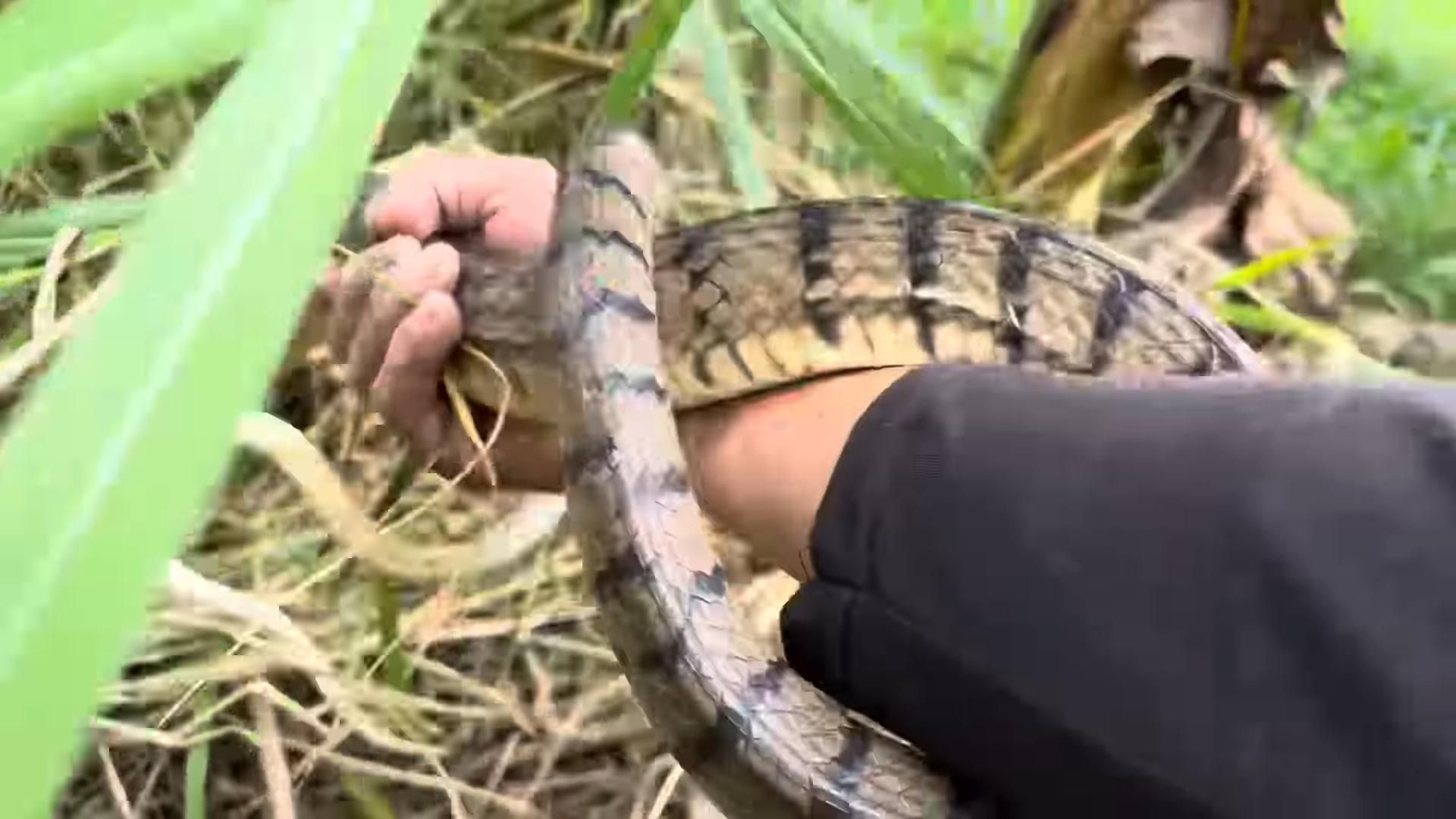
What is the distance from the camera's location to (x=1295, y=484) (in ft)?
1.99

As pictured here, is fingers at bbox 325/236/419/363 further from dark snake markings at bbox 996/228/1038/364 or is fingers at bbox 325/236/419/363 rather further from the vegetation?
dark snake markings at bbox 996/228/1038/364

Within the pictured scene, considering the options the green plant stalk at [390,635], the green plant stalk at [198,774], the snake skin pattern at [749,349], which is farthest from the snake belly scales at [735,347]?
the green plant stalk at [198,774]

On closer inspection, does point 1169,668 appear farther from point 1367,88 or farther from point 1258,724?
point 1367,88

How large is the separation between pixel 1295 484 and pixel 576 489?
41cm

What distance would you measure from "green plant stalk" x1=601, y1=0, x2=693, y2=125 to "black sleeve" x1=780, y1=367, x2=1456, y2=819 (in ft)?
0.97

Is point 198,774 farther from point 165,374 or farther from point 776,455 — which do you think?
point 165,374

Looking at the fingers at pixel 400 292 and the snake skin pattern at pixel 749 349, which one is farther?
the fingers at pixel 400 292

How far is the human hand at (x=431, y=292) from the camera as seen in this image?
38.2 inches

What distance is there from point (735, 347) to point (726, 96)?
0.33 meters

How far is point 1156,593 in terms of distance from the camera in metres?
0.62

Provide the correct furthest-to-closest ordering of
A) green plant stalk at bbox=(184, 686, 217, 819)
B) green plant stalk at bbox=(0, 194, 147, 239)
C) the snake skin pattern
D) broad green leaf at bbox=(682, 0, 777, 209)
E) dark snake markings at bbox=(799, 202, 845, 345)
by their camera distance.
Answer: broad green leaf at bbox=(682, 0, 777, 209) → dark snake markings at bbox=(799, 202, 845, 345) → green plant stalk at bbox=(184, 686, 217, 819) → green plant stalk at bbox=(0, 194, 147, 239) → the snake skin pattern

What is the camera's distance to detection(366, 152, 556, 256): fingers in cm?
103

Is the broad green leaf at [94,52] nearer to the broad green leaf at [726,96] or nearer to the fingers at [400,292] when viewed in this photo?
the fingers at [400,292]

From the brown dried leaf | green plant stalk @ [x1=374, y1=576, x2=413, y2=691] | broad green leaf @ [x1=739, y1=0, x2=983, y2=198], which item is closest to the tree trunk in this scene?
the brown dried leaf
